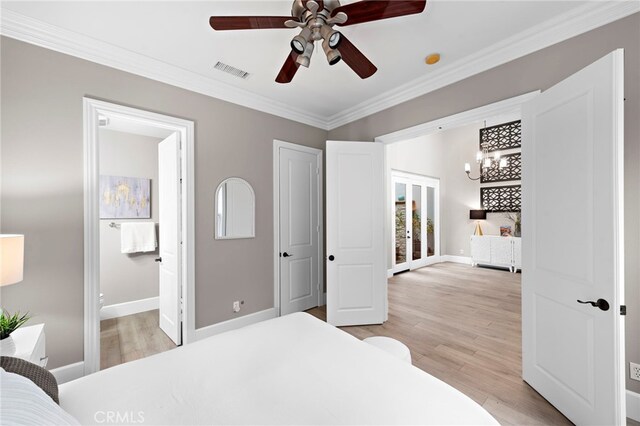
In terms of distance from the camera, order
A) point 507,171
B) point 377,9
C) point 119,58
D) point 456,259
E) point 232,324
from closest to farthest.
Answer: point 377,9
point 119,58
point 232,324
point 507,171
point 456,259

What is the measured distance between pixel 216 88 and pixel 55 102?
1302 millimetres

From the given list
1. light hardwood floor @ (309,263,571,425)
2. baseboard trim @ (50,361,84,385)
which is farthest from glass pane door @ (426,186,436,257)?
baseboard trim @ (50,361,84,385)

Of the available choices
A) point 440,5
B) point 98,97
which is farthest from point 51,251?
point 440,5

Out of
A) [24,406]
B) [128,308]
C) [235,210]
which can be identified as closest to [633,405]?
[24,406]

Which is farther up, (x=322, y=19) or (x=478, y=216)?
(x=322, y=19)

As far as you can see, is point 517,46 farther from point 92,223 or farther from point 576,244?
point 92,223

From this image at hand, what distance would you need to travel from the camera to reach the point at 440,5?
5.95 ft

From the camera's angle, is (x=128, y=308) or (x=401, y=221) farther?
(x=401, y=221)

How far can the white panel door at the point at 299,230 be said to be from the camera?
3480 mm

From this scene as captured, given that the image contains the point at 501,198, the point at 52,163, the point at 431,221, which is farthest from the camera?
the point at 431,221

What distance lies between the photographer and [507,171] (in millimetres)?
6250

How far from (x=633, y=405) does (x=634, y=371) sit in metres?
0.21

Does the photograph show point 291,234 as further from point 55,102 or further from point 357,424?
point 357,424

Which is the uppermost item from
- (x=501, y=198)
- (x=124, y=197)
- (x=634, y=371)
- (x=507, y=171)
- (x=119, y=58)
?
(x=119, y=58)
